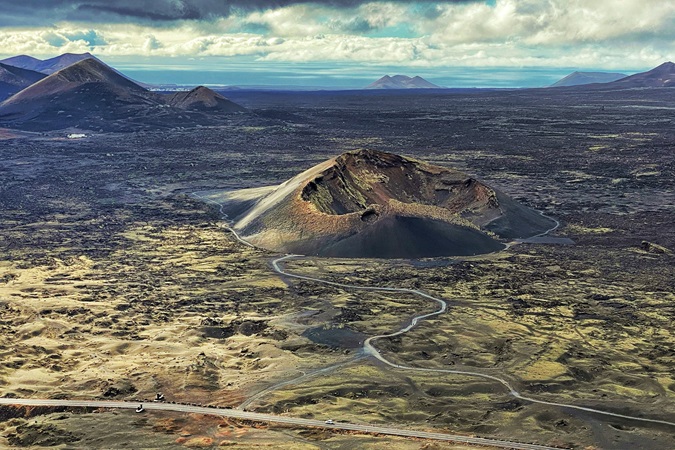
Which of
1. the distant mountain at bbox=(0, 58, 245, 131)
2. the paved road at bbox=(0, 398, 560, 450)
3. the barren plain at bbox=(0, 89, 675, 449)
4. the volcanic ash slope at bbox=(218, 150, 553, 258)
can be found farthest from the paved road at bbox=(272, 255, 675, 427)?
the distant mountain at bbox=(0, 58, 245, 131)

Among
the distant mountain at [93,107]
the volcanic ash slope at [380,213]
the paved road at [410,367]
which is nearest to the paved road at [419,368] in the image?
the paved road at [410,367]

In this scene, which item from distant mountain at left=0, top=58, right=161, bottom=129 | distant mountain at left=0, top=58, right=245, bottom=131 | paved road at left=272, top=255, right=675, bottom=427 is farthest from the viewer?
distant mountain at left=0, top=58, right=161, bottom=129

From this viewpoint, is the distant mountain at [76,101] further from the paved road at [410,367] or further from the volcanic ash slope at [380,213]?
the paved road at [410,367]

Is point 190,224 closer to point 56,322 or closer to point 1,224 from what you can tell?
point 1,224

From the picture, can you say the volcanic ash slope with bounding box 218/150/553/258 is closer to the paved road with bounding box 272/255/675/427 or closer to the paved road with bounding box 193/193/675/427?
the paved road with bounding box 193/193/675/427

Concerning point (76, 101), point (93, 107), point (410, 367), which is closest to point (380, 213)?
point (410, 367)

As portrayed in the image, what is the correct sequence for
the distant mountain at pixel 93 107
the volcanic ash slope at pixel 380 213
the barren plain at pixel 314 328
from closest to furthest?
the barren plain at pixel 314 328 → the volcanic ash slope at pixel 380 213 → the distant mountain at pixel 93 107
